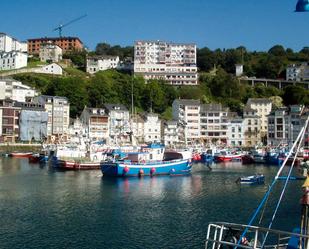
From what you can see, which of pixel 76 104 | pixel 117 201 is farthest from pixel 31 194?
pixel 76 104

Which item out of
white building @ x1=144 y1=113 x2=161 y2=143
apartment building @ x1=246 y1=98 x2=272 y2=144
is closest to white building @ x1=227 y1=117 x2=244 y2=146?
apartment building @ x1=246 y1=98 x2=272 y2=144

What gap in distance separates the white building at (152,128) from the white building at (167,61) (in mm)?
25808

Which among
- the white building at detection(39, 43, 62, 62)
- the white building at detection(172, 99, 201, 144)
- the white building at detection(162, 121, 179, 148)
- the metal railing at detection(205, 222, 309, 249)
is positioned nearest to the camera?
the metal railing at detection(205, 222, 309, 249)

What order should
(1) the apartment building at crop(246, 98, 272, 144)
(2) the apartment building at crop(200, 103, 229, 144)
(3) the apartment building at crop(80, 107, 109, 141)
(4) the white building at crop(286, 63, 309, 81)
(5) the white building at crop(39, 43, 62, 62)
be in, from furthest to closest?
(5) the white building at crop(39, 43, 62, 62) < (4) the white building at crop(286, 63, 309, 81) < (1) the apartment building at crop(246, 98, 272, 144) < (2) the apartment building at crop(200, 103, 229, 144) < (3) the apartment building at crop(80, 107, 109, 141)

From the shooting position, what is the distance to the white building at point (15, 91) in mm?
113812

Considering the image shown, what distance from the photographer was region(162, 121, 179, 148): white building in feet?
378

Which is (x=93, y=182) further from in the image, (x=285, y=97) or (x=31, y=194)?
(x=285, y=97)

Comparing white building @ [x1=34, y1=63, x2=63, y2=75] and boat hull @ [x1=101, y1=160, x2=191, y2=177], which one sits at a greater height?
white building @ [x1=34, y1=63, x2=63, y2=75]

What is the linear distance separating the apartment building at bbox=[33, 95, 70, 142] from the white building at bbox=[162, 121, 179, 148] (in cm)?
2384

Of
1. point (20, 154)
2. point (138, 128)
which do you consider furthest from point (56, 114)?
point (138, 128)

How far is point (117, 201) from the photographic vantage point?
37.9m

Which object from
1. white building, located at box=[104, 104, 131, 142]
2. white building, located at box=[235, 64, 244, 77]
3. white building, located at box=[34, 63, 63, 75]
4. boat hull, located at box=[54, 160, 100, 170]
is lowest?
boat hull, located at box=[54, 160, 100, 170]

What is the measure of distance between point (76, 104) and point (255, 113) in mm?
45305

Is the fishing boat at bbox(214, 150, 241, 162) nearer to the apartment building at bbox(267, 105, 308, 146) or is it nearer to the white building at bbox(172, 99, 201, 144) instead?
the apartment building at bbox(267, 105, 308, 146)
